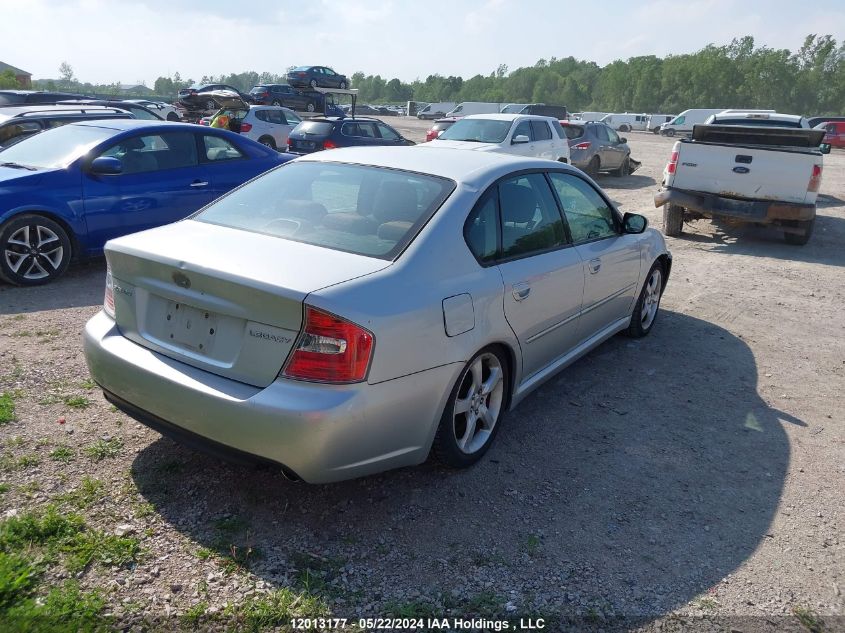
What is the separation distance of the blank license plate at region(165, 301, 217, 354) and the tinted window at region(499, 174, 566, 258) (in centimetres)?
164

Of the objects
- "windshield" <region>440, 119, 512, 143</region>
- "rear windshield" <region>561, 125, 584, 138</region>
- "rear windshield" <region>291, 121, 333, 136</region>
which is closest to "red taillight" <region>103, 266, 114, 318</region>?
"windshield" <region>440, 119, 512, 143</region>

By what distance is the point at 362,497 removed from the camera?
340cm

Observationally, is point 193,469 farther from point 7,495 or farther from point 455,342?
point 455,342

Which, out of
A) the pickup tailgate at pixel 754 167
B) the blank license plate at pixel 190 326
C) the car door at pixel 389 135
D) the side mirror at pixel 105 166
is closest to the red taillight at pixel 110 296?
the blank license plate at pixel 190 326

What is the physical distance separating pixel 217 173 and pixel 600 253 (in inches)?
201

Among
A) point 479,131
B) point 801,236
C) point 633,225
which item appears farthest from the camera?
point 479,131

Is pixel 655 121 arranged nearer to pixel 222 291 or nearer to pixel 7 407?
pixel 7 407

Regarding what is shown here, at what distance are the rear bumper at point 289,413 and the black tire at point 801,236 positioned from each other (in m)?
9.12

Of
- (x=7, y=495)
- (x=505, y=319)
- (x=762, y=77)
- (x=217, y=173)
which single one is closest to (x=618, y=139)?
(x=217, y=173)

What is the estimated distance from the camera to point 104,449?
3.64 meters

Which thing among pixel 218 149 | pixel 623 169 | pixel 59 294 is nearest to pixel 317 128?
pixel 218 149

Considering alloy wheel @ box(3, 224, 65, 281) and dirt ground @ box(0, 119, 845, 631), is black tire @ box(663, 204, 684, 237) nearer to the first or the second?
dirt ground @ box(0, 119, 845, 631)

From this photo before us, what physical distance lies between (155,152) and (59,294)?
199 cm

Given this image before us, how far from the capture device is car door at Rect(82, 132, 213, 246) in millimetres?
6914
